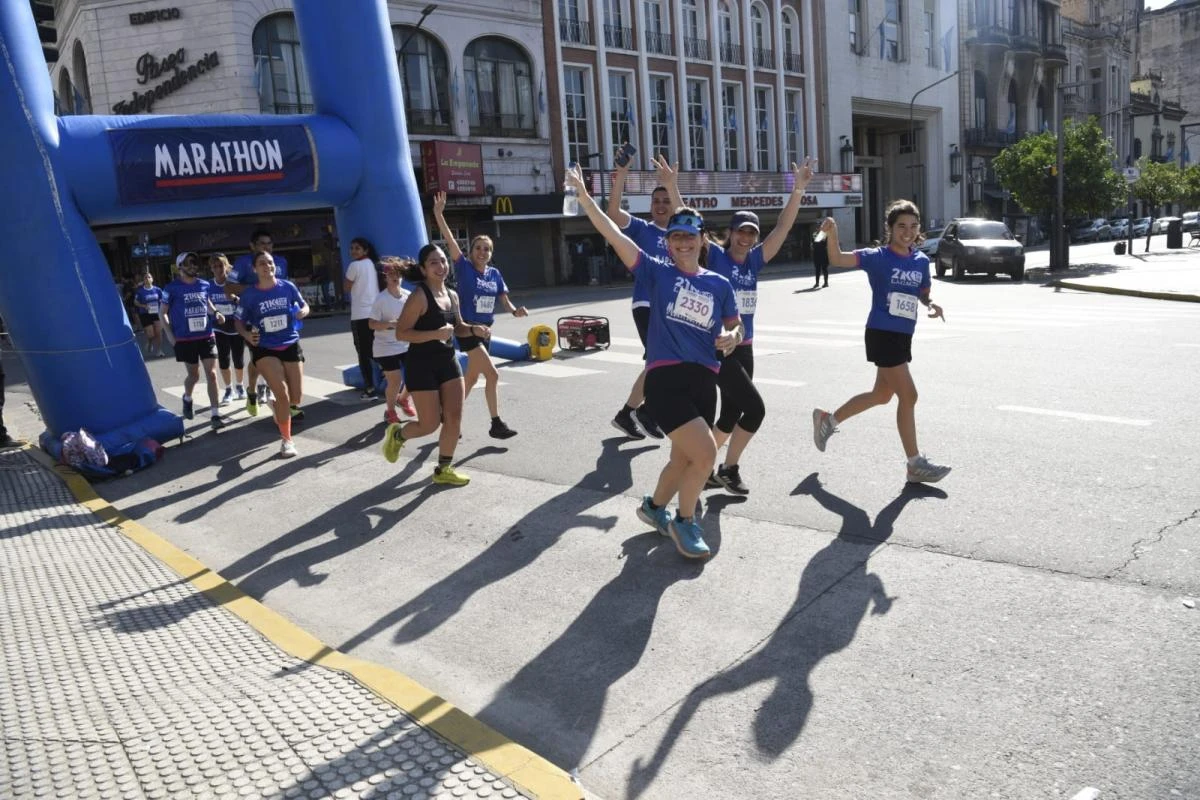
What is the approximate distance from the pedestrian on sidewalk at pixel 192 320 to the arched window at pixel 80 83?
25716 mm

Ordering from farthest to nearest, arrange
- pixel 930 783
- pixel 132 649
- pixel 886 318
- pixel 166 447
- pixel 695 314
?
pixel 166 447 < pixel 886 318 < pixel 695 314 < pixel 132 649 < pixel 930 783

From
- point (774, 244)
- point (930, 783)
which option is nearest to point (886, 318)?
point (774, 244)

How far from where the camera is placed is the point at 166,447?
910 centimetres

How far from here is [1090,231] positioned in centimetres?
5100

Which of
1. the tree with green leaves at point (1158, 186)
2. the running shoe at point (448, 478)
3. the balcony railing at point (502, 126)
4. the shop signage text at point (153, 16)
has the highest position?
the shop signage text at point (153, 16)

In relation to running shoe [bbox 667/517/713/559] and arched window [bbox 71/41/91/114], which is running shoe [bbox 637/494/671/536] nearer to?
running shoe [bbox 667/517/713/559]

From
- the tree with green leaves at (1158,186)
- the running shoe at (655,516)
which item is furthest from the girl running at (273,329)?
the tree with green leaves at (1158,186)

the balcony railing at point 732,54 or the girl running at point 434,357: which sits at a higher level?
the balcony railing at point 732,54

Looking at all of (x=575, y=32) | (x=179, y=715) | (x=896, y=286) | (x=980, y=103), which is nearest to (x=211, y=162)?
(x=896, y=286)

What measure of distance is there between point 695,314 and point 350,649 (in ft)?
7.63

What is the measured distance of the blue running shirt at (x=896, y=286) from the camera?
5.96m

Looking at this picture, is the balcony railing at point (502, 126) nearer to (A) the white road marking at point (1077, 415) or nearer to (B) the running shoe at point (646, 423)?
(B) the running shoe at point (646, 423)

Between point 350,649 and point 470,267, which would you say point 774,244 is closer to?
point 470,267

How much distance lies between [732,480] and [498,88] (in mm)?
32783
